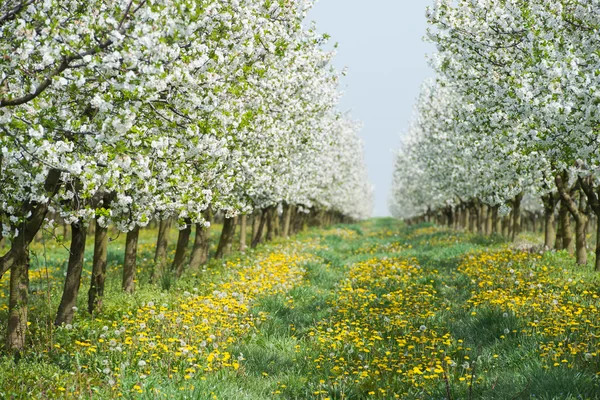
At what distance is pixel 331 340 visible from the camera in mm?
10781

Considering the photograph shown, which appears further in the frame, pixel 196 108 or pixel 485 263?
pixel 485 263

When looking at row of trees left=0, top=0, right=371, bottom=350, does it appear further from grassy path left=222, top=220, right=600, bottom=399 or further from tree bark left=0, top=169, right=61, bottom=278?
grassy path left=222, top=220, right=600, bottom=399

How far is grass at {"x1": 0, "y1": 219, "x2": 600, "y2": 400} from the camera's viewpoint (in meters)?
8.02

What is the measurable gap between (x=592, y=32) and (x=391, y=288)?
8.12 meters

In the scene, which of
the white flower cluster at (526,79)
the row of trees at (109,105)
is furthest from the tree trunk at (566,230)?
the row of trees at (109,105)

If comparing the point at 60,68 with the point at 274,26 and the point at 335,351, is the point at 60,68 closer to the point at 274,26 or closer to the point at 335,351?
the point at 274,26

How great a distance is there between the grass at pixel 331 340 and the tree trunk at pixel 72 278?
0.32 metres

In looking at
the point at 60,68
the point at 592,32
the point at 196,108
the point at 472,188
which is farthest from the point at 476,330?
the point at 472,188

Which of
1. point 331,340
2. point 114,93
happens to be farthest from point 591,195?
point 114,93

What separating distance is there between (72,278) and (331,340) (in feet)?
17.2

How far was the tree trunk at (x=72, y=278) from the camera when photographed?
438 inches

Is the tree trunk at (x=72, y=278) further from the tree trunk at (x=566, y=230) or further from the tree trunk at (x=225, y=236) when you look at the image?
the tree trunk at (x=566, y=230)

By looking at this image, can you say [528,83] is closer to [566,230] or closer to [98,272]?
[98,272]

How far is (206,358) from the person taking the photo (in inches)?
364
